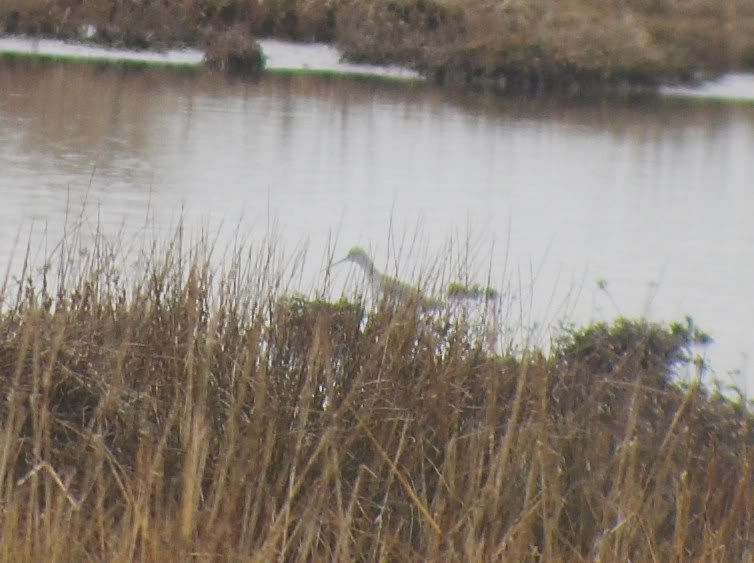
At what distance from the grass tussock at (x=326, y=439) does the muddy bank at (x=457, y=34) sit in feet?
53.2

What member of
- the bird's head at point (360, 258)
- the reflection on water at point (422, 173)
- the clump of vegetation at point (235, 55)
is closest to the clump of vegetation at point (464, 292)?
the reflection on water at point (422, 173)

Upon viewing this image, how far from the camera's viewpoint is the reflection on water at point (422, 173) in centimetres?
877

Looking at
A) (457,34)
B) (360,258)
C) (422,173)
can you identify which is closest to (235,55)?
(457,34)

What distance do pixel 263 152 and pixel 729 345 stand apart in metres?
6.91

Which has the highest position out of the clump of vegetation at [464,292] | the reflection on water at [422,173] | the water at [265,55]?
the clump of vegetation at [464,292]

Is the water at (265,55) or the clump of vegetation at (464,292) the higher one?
the clump of vegetation at (464,292)

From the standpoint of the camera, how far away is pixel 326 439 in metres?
3.67

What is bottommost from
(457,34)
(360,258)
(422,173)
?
(422,173)

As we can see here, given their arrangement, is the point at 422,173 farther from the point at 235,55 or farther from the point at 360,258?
the point at 235,55

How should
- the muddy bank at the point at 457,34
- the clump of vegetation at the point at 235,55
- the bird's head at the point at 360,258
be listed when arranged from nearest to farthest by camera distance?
the bird's head at the point at 360,258 → the clump of vegetation at the point at 235,55 → the muddy bank at the point at 457,34

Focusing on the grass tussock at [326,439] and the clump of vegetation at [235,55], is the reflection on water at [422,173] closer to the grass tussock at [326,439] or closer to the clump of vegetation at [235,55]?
the clump of vegetation at [235,55]

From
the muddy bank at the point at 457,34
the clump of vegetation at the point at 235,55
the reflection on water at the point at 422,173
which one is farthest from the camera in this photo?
the muddy bank at the point at 457,34

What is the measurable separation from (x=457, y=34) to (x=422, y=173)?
9863 mm

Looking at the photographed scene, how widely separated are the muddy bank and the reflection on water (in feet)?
5.57
